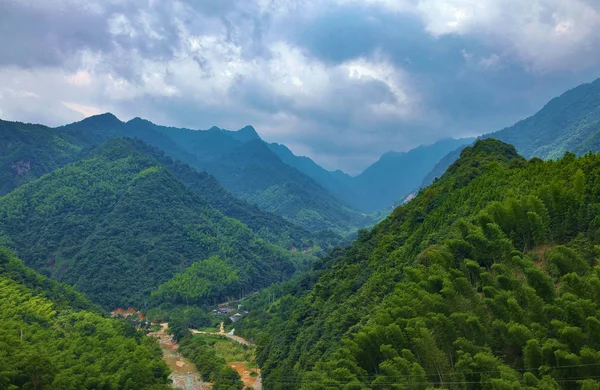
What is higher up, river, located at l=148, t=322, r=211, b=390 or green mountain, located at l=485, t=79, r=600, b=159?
green mountain, located at l=485, t=79, r=600, b=159

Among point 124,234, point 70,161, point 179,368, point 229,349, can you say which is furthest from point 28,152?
point 179,368

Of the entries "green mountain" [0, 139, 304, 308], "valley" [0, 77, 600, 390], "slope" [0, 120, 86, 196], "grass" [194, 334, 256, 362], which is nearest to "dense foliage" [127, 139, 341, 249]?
"green mountain" [0, 139, 304, 308]

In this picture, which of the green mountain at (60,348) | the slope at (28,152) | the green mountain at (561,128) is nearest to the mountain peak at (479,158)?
the green mountain at (60,348)

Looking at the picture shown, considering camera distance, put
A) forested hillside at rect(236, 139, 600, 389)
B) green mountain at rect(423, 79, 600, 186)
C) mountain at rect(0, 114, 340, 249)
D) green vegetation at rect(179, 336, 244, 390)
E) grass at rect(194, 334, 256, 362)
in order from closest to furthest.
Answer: forested hillside at rect(236, 139, 600, 389), green vegetation at rect(179, 336, 244, 390), grass at rect(194, 334, 256, 362), mountain at rect(0, 114, 340, 249), green mountain at rect(423, 79, 600, 186)

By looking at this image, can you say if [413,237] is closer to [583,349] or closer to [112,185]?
[583,349]

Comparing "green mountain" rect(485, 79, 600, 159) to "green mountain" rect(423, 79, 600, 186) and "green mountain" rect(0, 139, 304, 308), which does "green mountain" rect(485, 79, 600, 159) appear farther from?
"green mountain" rect(0, 139, 304, 308)

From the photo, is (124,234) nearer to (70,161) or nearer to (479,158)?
(70,161)
